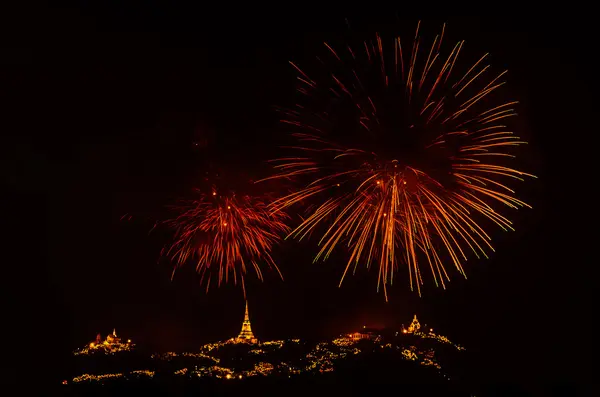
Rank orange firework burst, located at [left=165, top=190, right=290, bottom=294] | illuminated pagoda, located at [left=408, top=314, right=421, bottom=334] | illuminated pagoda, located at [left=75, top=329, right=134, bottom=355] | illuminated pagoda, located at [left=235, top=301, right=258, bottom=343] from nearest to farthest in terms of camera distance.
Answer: orange firework burst, located at [left=165, top=190, right=290, bottom=294]
illuminated pagoda, located at [left=75, top=329, right=134, bottom=355]
illuminated pagoda, located at [left=408, top=314, right=421, bottom=334]
illuminated pagoda, located at [left=235, top=301, right=258, bottom=343]

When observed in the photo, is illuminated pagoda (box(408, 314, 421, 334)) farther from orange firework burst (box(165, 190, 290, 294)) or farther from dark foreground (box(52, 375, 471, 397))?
orange firework burst (box(165, 190, 290, 294))

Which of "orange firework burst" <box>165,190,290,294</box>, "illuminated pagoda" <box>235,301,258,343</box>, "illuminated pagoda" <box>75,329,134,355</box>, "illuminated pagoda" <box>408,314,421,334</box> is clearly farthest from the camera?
"illuminated pagoda" <box>235,301,258,343</box>

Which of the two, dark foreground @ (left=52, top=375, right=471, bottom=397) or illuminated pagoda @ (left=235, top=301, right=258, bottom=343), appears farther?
illuminated pagoda @ (left=235, top=301, right=258, bottom=343)

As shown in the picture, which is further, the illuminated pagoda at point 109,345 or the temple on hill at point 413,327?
the temple on hill at point 413,327

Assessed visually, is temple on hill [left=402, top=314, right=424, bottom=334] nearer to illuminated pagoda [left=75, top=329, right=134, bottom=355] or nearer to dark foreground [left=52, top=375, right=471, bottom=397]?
dark foreground [left=52, top=375, right=471, bottom=397]

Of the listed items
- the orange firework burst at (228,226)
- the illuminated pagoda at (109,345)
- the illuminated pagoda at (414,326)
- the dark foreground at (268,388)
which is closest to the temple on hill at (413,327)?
the illuminated pagoda at (414,326)

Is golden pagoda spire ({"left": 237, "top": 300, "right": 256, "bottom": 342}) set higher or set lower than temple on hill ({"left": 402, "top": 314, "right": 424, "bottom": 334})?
lower

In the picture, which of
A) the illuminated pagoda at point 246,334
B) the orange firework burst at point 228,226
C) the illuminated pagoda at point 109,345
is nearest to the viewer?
the orange firework burst at point 228,226

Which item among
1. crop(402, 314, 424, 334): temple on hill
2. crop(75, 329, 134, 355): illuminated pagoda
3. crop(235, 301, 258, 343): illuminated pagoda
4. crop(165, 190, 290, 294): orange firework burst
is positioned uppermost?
crop(165, 190, 290, 294): orange firework burst

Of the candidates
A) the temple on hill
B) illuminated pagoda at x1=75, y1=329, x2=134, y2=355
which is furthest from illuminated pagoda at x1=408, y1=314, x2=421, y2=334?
illuminated pagoda at x1=75, y1=329, x2=134, y2=355

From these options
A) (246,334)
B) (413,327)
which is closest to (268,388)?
(246,334)

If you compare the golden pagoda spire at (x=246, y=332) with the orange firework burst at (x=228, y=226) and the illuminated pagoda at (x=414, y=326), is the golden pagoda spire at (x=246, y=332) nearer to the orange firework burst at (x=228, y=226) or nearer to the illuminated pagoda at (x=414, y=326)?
the illuminated pagoda at (x=414, y=326)

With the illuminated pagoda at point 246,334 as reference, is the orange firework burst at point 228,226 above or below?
above
